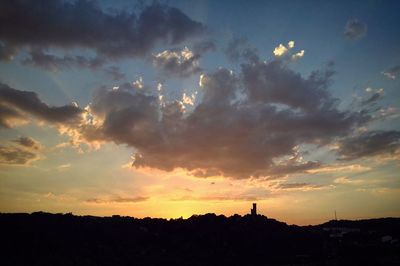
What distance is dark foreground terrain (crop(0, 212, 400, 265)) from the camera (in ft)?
281

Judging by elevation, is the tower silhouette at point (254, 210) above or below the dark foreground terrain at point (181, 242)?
above

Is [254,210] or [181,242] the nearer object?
[181,242]

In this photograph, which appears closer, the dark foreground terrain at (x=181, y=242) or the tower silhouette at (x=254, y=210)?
the dark foreground terrain at (x=181, y=242)

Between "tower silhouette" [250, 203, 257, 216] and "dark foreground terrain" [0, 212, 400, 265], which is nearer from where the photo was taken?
"dark foreground terrain" [0, 212, 400, 265]

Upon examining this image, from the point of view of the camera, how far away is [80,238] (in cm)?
9912

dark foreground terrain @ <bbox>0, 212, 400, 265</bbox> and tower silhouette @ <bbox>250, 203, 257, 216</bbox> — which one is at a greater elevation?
tower silhouette @ <bbox>250, 203, 257, 216</bbox>

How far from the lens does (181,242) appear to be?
113 meters

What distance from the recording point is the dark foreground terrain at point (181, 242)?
8575cm

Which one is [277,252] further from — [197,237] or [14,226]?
[14,226]

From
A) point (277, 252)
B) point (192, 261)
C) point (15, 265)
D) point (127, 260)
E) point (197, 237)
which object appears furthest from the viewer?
point (197, 237)

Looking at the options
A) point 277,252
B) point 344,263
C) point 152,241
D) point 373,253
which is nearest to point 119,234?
point 152,241

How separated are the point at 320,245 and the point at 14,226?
311ft

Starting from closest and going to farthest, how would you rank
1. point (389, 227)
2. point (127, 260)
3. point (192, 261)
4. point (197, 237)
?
point (127, 260) → point (192, 261) → point (197, 237) → point (389, 227)

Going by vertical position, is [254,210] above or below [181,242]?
above
